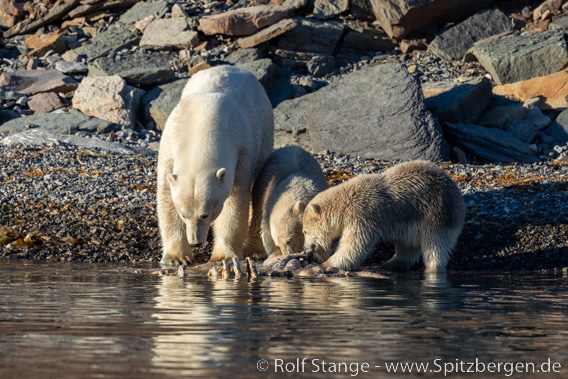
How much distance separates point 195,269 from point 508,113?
461 inches

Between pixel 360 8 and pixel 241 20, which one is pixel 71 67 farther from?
pixel 360 8

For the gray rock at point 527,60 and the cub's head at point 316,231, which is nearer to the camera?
the cub's head at point 316,231

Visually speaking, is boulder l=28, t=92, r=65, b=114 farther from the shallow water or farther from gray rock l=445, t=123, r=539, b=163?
the shallow water

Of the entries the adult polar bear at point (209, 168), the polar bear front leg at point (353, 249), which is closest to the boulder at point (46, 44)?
the adult polar bear at point (209, 168)

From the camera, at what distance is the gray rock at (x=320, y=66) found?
24.2 meters

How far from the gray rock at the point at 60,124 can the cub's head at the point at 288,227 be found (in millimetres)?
9875

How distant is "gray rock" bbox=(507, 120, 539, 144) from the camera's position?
59.8 feet

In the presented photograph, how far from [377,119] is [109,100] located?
6.64m

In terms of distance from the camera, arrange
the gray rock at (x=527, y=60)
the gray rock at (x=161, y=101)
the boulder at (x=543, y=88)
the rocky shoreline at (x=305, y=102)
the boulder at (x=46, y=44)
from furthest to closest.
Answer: the boulder at (x=46, y=44), the gray rock at (x=527, y=60), the boulder at (x=543, y=88), the gray rock at (x=161, y=101), the rocky shoreline at (x=305, y=102)

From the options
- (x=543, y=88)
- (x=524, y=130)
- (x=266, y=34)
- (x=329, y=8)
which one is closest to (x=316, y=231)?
(x=524, y=130)

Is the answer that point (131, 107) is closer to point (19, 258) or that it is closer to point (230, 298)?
point (19, 258)

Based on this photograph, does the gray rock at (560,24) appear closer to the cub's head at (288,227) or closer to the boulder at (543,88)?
the boulder at (543,88)

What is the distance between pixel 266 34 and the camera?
24.0 m

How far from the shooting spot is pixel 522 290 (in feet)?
23.7
